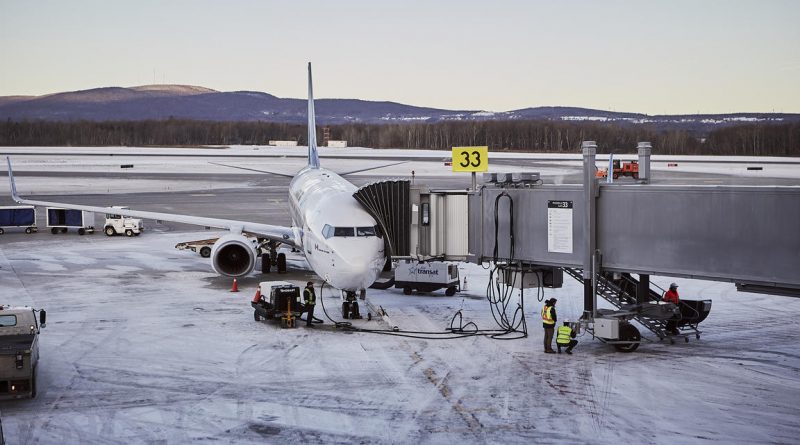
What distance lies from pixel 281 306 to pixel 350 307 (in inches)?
92.7

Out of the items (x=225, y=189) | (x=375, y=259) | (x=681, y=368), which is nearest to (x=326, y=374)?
(x=375, y=259)

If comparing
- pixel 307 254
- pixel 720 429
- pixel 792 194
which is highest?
pixel 792 194

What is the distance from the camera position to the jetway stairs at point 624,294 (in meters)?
25.7

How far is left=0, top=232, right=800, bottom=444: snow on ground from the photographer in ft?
58.3

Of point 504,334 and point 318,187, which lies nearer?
point 504,334

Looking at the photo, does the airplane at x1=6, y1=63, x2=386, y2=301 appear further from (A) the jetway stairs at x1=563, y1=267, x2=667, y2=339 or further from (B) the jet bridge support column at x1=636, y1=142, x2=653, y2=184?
(B) the jet bridge support column at x1=636, y1=142, x2=653, y2=184

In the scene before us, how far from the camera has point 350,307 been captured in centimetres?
2911

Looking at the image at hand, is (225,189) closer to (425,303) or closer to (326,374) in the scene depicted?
(425,303)

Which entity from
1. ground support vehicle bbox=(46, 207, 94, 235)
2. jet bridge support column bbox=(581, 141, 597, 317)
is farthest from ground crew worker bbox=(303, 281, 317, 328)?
ground support vehicle bbox=(46, 207, 94, 235)

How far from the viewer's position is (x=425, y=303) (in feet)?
105

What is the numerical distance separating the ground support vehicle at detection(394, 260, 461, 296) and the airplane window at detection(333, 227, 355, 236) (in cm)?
617

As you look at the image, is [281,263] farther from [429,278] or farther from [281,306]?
[281,306]

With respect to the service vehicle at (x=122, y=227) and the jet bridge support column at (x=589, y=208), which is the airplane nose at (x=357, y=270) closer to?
the jet bridge support column at (x=589, y=208)

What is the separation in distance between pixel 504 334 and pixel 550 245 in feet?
12.2
